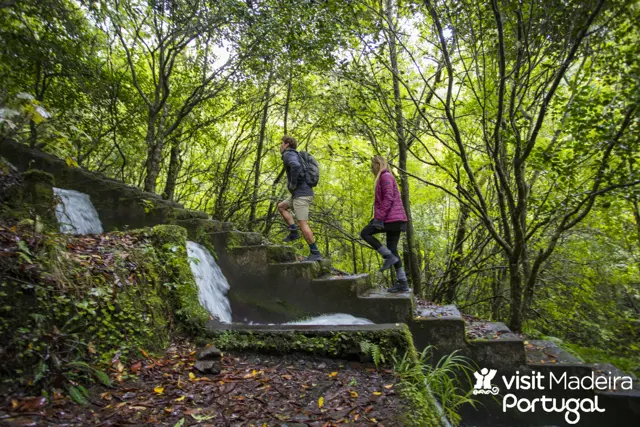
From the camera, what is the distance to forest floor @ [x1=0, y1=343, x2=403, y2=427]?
93.6 inches

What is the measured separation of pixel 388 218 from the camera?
5426mm

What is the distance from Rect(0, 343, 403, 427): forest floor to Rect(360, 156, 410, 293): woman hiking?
209cm

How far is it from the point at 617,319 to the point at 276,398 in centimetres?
1195

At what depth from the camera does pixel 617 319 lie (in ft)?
34.4

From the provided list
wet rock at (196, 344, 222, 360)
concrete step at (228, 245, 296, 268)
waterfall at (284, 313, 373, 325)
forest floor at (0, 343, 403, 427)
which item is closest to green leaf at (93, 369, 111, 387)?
forest floor at (0, 343, 403, 427)

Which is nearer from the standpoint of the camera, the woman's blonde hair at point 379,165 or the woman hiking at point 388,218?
the woman hiking at point 388,218

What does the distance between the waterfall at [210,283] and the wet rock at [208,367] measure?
4.79 feet

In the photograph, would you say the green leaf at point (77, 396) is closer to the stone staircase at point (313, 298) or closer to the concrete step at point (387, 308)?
the stone staircase at point (313, 298)

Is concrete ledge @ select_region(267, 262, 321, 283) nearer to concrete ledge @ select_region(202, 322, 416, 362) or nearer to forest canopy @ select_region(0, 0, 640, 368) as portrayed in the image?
concrete ledge @ select_region(202, 322, 416, 362)

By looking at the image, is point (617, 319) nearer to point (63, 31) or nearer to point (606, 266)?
point (606, 266)

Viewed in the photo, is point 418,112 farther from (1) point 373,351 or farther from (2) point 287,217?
(1) point 373,351

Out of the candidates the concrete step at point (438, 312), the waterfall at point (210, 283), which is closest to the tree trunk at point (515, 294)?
the concrete step at point (438, 312)

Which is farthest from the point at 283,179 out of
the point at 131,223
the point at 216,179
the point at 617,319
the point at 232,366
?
the point at 617,319

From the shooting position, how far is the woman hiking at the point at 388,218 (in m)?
5.42
